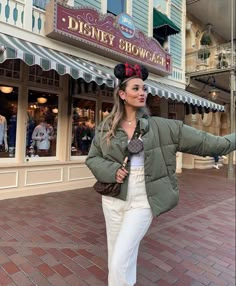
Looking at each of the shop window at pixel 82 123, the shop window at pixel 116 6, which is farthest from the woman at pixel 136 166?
the shop window at pixel 116 6

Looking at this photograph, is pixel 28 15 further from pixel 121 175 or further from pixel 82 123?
pixel 121 175

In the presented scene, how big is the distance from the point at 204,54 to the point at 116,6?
194 inches

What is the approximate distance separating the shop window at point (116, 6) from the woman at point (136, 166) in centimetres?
643

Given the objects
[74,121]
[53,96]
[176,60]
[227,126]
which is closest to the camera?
[53,96]

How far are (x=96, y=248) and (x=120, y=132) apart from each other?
203cm

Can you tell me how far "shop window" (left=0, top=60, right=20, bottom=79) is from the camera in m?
5.44

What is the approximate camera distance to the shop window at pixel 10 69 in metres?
5.44

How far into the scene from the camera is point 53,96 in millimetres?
6449

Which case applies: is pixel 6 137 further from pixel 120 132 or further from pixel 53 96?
pixel 120 132

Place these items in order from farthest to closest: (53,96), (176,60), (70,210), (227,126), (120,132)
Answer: (227,126) → (176,60) → (53,96) → (70,210) → (120,132)

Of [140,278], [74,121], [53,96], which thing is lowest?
[140,278]

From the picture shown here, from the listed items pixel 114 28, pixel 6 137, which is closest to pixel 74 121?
pixel 6 137

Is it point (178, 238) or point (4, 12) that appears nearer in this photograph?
point (178, 238)

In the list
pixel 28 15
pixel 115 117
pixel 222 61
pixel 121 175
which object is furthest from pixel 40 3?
pixel 222 61
